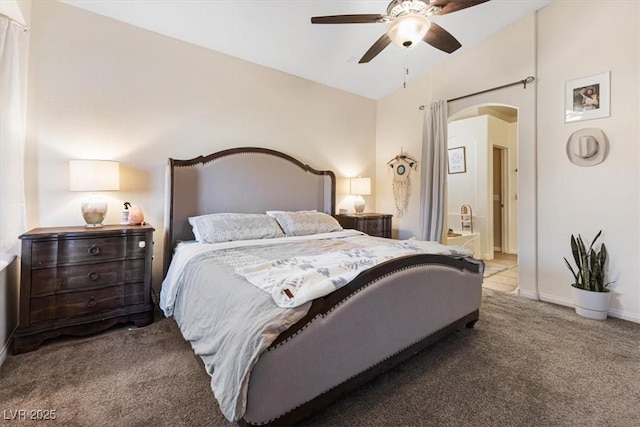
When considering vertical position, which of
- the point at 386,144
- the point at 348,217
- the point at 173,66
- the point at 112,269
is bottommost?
the point at 112,269

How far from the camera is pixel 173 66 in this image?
3.10 meters

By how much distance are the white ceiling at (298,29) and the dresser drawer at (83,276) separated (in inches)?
90.6

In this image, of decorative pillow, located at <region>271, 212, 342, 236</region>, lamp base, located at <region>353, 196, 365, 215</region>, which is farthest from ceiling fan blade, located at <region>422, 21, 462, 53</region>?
lamp base, located at <region>353, 196, 365, 215</region>

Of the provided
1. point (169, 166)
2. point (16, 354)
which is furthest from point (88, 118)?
point (16, 354)

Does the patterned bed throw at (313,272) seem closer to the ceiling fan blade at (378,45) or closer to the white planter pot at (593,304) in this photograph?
the white planter pot at (593,304)

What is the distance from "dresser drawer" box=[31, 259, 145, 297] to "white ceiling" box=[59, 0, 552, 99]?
230 cm

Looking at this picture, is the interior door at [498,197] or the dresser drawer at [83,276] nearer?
the dresser drawer at [83,276]

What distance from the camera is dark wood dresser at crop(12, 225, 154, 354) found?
2.09m

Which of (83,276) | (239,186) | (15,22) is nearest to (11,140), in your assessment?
(15,22)

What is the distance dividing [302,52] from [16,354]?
3.78 metres

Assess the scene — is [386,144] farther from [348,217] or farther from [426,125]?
[348,217]

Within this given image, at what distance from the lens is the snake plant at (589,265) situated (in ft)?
9.06

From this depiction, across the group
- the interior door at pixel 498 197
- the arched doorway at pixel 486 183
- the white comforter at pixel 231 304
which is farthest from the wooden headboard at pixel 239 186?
the interior door at pixel 498 197

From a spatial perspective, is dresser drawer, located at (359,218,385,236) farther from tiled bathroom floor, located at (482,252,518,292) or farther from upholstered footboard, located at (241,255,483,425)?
upholstered footboard, located at (241,255,483,425)
